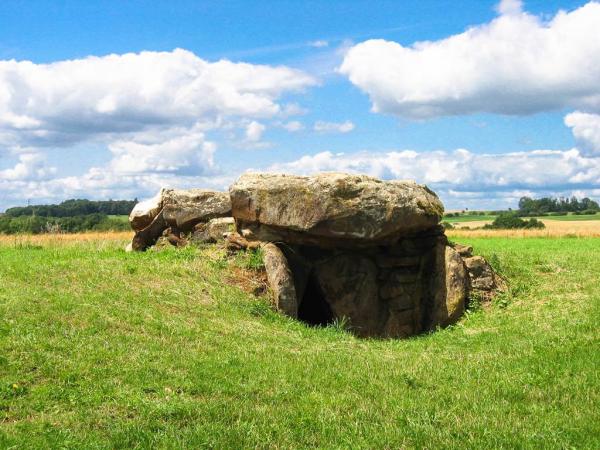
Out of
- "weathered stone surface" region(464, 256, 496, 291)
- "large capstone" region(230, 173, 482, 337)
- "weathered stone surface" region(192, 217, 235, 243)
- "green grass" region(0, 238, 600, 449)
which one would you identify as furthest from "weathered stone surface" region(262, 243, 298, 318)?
"weathered stone surface" region(464, 256, 496, 291)

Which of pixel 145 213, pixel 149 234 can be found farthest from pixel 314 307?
pixel 145 213

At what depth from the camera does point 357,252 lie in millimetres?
18203

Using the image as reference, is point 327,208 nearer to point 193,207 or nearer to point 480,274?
point 480,274

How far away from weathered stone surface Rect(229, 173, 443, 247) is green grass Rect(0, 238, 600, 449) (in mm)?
1364

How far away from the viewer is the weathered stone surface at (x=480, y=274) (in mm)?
17938

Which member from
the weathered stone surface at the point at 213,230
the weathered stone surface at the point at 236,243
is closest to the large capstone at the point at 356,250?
the weathered stone surface at the point at 236,243

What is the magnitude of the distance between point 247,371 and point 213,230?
905 centimetres

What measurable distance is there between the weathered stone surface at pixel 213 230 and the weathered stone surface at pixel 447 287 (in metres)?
6.02

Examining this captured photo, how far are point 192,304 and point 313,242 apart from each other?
4.26 metres

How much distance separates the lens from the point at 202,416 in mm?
8555

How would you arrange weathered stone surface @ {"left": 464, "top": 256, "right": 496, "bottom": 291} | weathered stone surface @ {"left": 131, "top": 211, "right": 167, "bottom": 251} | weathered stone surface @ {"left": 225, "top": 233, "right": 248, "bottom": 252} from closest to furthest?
1. weathered stone surface @ {"left": 225, "top": 233, "right": 248, "bottom": 252}
2. weathered stone surface @ {"left": 464, "top": 256, "right": 496, "bottom": 291}
3. weathered stone surface @ {"left": 131, "top": 211, "right": 167, "bottom": 251}

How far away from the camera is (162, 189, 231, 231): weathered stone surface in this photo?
20.0m

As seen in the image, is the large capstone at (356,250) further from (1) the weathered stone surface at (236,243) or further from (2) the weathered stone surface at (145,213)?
(2) the weathered stone surface at (145,213)

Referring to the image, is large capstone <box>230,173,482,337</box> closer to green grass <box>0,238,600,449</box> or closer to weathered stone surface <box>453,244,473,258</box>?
weathered stone surface <box>453,244,473,258</box>
